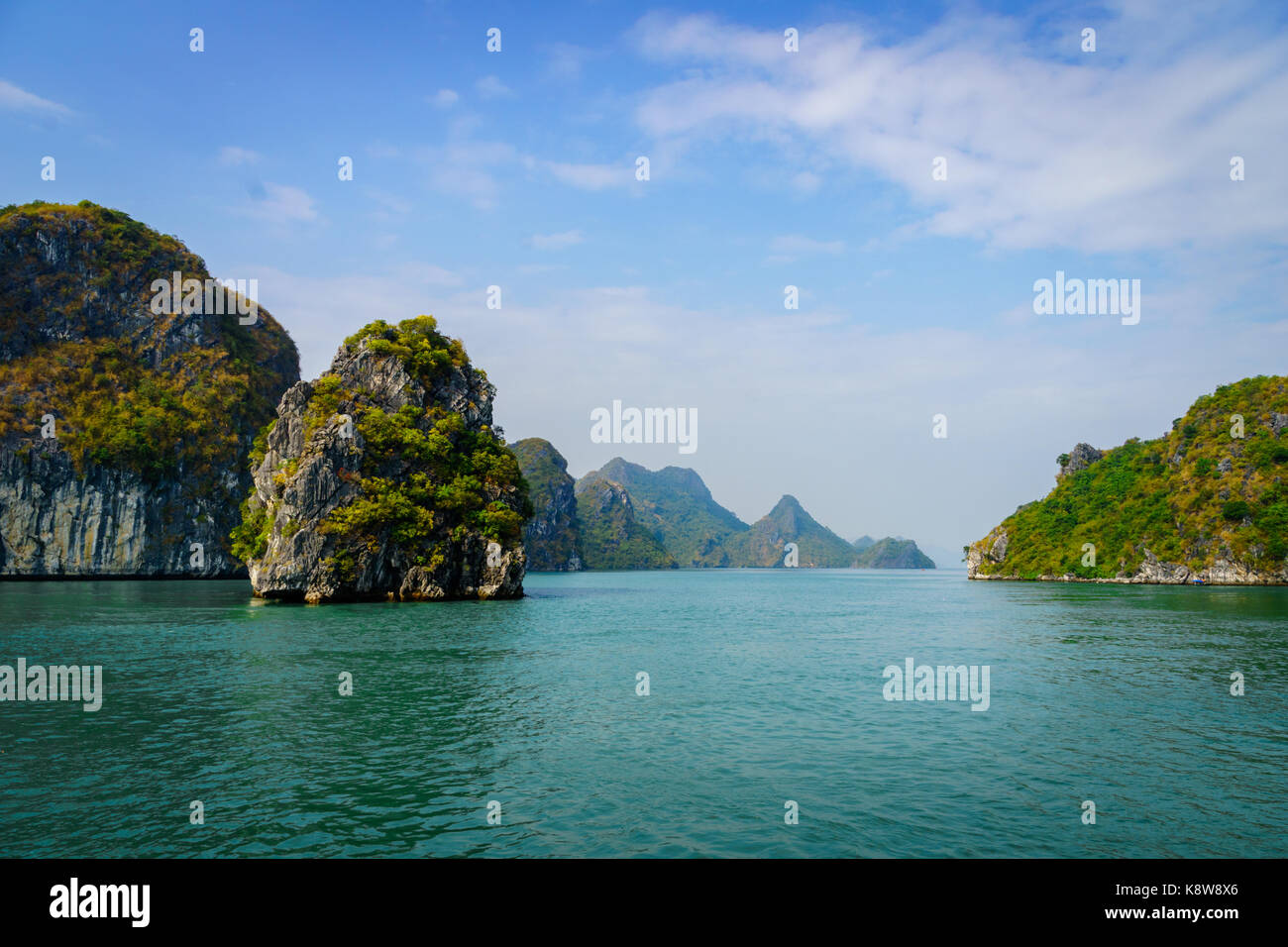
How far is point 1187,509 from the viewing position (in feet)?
388

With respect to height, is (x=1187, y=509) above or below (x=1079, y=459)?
below

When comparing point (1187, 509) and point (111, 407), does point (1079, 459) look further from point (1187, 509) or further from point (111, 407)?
point (111, 407)

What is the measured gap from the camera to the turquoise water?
1372 cm

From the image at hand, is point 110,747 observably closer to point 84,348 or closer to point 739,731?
point 739,731

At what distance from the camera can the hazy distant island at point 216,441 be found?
73375 mm

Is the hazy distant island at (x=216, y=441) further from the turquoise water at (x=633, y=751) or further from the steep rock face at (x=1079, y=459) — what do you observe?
the steep rock face at (x=1079, y=459)

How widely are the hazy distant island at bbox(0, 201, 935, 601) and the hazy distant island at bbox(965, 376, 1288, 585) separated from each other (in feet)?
355

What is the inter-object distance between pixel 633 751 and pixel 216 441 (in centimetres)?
15103

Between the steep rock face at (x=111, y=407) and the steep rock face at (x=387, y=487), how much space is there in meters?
63.6

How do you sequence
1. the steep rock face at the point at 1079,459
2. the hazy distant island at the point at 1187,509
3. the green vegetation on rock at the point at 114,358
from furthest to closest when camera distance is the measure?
the steep rock face at the point at 1079,459 → the green vegetation on rock at the point at 114,358 → the hazy distant island at the point at 1187,509

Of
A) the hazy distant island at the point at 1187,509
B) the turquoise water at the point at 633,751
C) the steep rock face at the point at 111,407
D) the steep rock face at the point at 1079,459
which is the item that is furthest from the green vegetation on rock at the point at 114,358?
the steep rock face at the point at 1079,459

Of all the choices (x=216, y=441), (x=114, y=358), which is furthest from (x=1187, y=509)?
(x=114, y=358)

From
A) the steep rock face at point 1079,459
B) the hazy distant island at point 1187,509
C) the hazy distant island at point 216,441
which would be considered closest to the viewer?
the hazy distant island at point 216,441

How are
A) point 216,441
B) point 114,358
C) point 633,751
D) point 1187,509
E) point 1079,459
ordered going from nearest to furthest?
point 633,751
point 1187,509
point 114,358
point 216,441
point 1079,459
